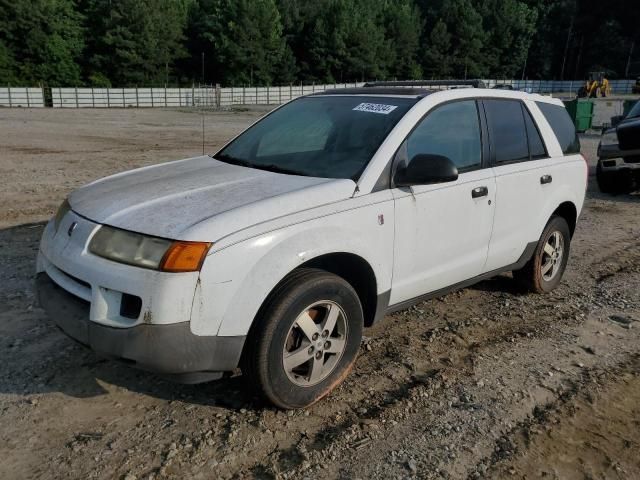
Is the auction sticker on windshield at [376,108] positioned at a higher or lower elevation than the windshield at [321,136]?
higher

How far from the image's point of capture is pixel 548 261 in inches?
205

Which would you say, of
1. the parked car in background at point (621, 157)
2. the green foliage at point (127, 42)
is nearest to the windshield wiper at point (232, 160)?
the parked car in background at point (621, 157)

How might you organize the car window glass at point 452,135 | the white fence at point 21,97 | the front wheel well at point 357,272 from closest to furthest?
the front wheel well at point 357,272 < the car window glass at point 452,135 < the white fence at point 21,97

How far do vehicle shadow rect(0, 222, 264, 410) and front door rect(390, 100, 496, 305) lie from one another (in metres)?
1.17

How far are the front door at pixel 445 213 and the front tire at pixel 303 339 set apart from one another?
452mm

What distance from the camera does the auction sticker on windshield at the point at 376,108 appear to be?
3897mm

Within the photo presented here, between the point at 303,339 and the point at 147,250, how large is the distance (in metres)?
0.96

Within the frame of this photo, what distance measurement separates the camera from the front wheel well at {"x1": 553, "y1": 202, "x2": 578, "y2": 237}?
521 centimetres

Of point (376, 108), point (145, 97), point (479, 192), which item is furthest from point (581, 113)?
point (145, 97)

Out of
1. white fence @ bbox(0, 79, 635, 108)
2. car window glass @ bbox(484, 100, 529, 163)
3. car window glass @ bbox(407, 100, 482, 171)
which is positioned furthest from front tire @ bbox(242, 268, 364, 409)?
white fence @ bbox(0, 79, 635, 108)

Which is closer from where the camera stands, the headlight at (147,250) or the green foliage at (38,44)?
the headlight at (147,250)

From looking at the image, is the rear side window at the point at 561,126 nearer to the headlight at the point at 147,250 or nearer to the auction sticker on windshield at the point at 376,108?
the auction sticker on windshield at the point at 376,108

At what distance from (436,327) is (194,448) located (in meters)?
2.18

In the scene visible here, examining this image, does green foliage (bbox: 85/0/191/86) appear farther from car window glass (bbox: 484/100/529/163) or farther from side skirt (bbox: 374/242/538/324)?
side skirt (bbox: 374/242/538/324)
